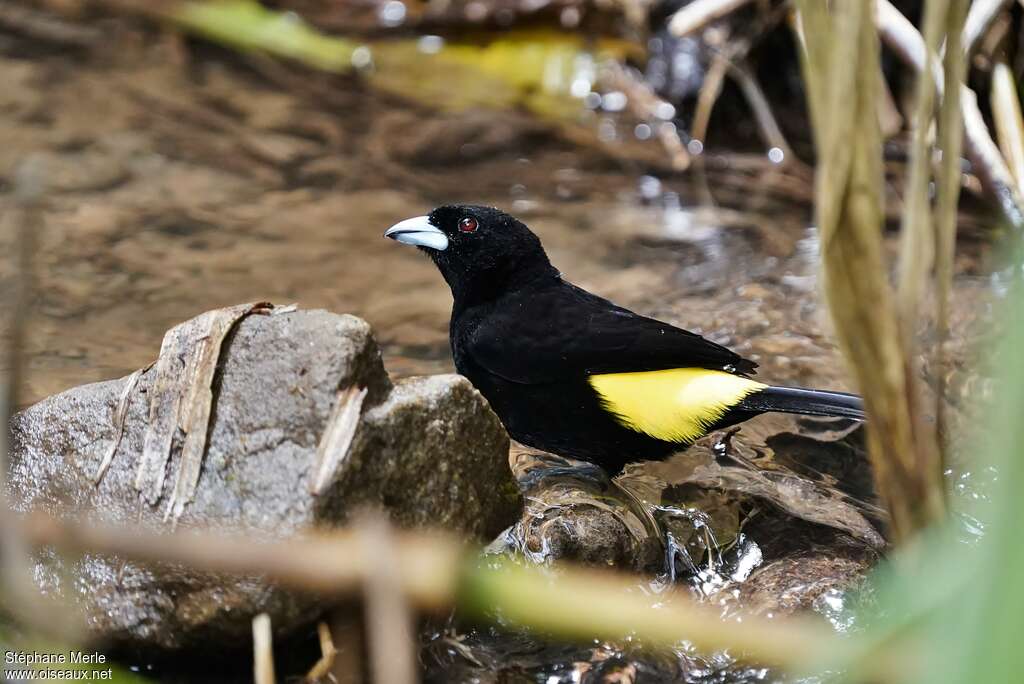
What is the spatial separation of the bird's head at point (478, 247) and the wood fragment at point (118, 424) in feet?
4.58

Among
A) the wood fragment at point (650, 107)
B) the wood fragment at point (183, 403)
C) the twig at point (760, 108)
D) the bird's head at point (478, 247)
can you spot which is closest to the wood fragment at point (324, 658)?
the wood fragment at point (183, 403)

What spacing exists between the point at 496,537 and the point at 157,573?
2.96 ft

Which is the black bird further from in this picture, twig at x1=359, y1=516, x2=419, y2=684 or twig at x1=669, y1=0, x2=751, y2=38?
twig at x1=669, y1=0, x2=751, y2=38

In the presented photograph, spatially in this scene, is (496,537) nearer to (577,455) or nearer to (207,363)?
(577,455)

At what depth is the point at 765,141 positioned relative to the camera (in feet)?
23.0

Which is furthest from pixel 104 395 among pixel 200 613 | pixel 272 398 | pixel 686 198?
pixel 686 198

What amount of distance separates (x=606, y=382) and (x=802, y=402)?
59cm

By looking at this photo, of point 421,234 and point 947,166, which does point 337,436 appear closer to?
point 947,166

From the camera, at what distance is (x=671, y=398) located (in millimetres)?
3301

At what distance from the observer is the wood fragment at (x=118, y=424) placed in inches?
95.7

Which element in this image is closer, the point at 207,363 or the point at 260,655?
the point at 260,655

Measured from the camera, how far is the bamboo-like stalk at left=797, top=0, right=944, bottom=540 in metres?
1.05

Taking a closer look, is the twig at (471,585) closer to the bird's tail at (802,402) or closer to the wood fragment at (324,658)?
the wood fragment at (324,658)

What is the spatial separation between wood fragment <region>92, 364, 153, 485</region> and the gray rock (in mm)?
12
